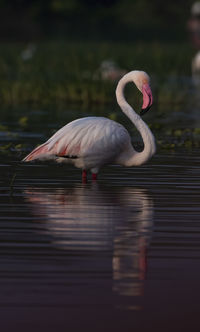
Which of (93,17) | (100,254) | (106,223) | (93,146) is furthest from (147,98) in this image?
(93,17)

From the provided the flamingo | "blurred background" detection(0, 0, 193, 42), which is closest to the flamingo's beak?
the flamingo

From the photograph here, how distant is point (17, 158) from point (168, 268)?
585 cm

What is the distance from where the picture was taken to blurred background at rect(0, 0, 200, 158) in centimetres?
1758

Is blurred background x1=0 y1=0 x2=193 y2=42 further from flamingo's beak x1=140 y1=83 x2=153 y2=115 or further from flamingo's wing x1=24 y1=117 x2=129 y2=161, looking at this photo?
flamingo's wing x1=24 y1=117 x2=129 y2=161

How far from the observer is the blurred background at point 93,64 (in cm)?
1758

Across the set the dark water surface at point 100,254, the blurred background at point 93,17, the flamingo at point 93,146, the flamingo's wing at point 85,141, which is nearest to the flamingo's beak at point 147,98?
the flamingo at point 93,146

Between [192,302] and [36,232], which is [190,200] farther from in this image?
[192,302]

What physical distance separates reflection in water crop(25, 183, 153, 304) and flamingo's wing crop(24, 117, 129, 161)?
1.26 ft

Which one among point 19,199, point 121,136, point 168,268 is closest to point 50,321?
point 168,268

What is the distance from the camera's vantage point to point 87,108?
68.1 ft

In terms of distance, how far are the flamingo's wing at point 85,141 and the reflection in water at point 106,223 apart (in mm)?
385

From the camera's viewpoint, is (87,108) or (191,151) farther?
(87,108)

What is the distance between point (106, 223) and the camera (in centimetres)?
750

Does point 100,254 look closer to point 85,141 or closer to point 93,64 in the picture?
point 85,141
